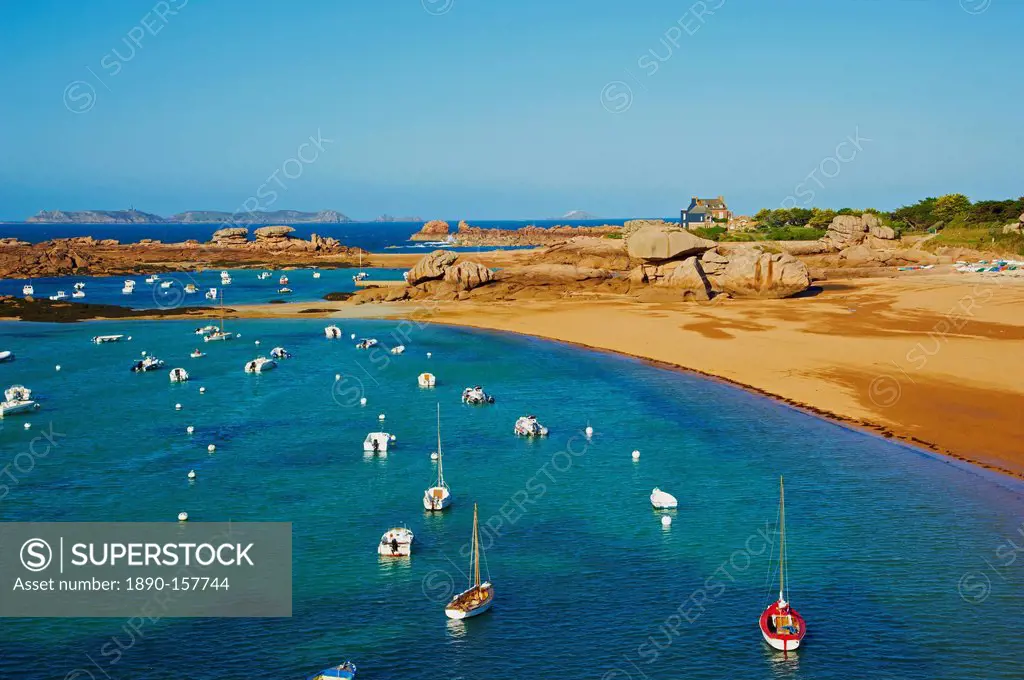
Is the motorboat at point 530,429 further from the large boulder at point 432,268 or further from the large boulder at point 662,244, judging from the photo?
the large boulder at point 432,268

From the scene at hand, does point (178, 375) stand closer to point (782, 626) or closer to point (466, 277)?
point (782, 626)

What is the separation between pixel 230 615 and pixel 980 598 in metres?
19.2

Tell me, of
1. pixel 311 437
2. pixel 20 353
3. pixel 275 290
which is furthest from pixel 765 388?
pixel 275 290

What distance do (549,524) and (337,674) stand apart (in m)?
10.7

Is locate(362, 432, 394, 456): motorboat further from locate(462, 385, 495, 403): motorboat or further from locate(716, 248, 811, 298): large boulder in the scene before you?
locate(716, 248, 811, 298): large boulder

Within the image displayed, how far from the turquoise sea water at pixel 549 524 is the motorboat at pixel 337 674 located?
602mm

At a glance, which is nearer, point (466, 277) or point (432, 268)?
point (466, 277)

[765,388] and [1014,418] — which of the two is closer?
[1014,418]

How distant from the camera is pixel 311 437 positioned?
1476 inches

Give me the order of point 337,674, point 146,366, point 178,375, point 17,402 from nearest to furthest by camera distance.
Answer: point 337,674 → point 17,402 → point 178,375 → point 146,366

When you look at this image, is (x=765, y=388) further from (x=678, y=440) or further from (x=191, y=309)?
(x=191, y=309)

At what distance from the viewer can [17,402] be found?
138 ft

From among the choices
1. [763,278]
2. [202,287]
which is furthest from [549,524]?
[202,287]

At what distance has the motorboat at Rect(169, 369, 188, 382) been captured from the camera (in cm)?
4944
